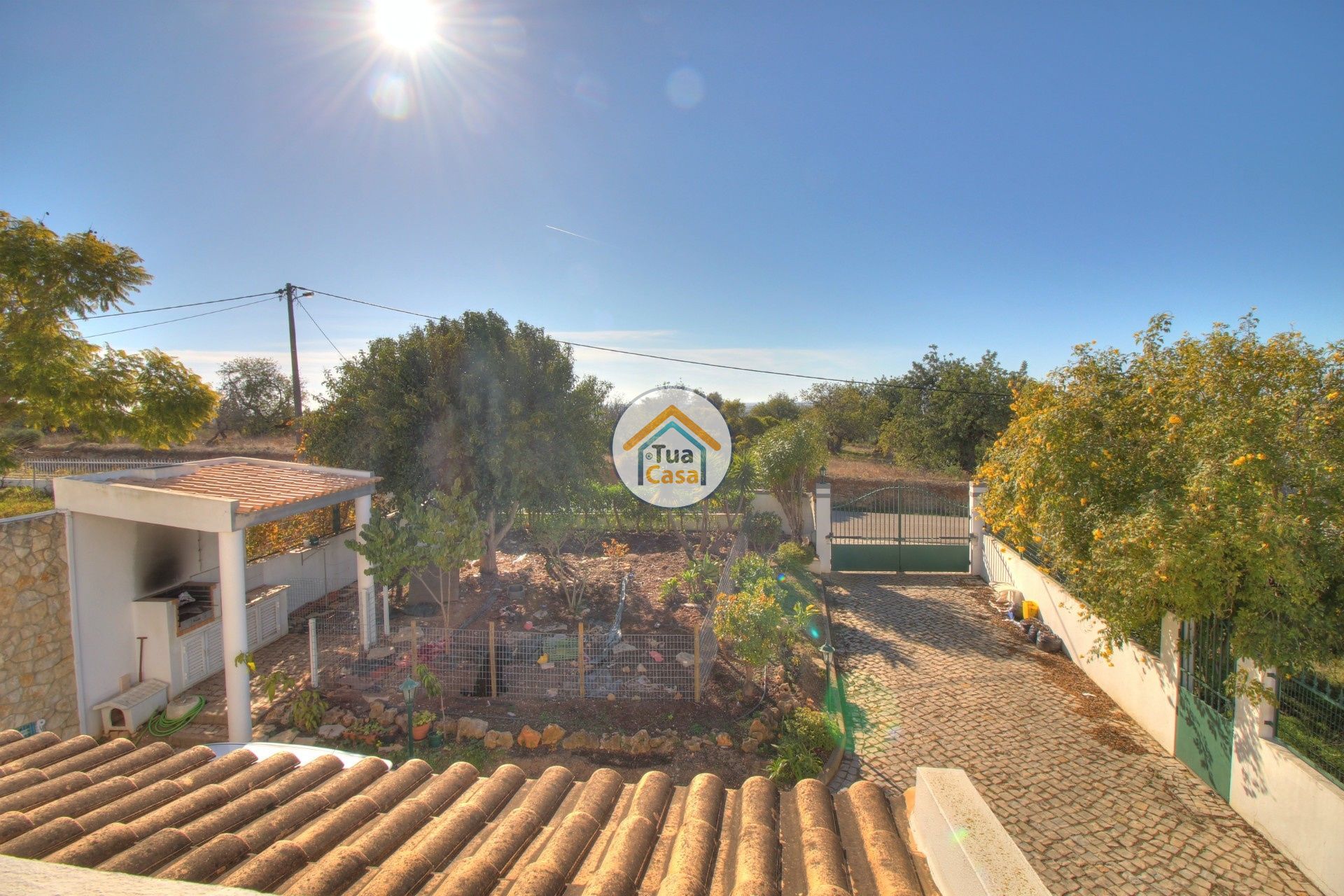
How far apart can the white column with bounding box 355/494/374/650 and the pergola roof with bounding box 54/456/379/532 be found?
16.5 inches

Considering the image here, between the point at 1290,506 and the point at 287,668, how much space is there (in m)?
10.9

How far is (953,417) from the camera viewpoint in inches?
1070

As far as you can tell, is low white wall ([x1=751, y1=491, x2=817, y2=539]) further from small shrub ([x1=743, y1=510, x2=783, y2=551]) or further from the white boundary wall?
the white boundary wall

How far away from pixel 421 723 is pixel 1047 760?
21.4 feet

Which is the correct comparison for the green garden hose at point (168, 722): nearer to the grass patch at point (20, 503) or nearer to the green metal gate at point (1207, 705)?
the grass patch at point (20, 503)

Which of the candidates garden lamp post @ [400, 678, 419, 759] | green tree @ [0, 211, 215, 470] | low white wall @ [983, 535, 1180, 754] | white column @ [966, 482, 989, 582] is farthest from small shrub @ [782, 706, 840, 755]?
green tree @ [0, 211, 215, 470]

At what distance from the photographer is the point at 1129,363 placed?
7.28m

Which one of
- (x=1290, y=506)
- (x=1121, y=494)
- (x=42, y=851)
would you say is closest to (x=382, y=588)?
(x=42, y=851)

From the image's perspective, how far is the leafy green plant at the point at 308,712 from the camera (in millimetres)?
6445

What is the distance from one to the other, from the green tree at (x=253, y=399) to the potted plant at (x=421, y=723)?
3002cm

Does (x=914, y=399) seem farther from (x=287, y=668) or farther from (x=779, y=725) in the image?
(x=287, y=668)

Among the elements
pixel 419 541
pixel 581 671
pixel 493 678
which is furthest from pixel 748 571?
pixel 419 541

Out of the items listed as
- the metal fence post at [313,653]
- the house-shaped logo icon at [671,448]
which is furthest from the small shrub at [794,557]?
the metal fence post at [313,653]

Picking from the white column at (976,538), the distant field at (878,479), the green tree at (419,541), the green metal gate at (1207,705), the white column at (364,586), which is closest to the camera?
the green metal gate at (1207,705)
